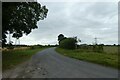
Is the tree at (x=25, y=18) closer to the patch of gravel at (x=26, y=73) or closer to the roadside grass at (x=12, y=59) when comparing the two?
the roadside grass at (x=12, y=59)

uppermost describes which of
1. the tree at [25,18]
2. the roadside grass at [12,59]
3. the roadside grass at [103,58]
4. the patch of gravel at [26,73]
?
the tree at [25,18]

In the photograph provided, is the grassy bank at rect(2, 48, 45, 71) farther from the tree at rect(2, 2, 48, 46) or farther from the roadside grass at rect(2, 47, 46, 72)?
the tree at rect(2, 2, 48, 46)

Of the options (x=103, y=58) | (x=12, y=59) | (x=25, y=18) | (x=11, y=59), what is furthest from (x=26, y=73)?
(x=25, y=18)

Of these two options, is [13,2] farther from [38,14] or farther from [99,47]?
[99,47]

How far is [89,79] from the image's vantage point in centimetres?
1116

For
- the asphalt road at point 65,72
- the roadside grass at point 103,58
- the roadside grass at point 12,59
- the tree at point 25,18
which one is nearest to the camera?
the asphalt road at point 65,72

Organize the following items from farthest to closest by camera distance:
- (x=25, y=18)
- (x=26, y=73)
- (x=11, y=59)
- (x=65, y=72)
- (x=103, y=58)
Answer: (x=25, y=18)
(x=11, y=59)
(x=103, y=58)
(x=26, y=73)
(x=65, y=72)

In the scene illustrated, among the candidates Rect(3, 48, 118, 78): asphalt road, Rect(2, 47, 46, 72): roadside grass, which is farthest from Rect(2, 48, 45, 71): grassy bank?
Rect(3, 48, 118, 78): asphalt road

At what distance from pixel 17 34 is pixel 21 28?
2714mm

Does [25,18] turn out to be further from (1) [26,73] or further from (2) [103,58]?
(1) [26,73]

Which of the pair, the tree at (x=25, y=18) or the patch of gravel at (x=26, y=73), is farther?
the tree at (x=25, y=18)

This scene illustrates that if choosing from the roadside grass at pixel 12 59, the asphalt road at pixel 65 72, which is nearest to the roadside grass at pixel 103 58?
the asphalt road at pixel 65 72

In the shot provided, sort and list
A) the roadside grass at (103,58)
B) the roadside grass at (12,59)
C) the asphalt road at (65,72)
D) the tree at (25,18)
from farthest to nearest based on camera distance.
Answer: the tree at (25,18) < the roadside grass at (12,59) < the roadside grass at (103,58) < the asphalt road at (65,72)

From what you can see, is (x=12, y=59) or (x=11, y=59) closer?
(x=11, y=59)
